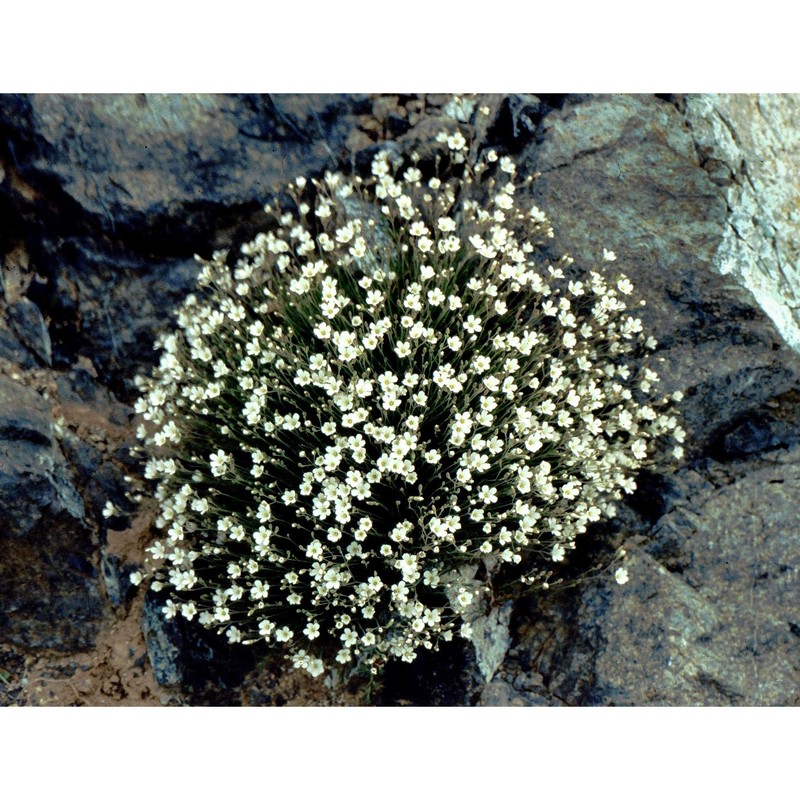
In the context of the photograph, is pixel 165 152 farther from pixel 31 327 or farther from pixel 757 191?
pixel 757 191

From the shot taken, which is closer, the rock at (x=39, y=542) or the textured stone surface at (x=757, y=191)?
the rock at (x=39, y=542)

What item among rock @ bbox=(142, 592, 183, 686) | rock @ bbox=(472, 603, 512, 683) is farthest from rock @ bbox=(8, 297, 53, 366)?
rock @ bbox=(472, 603, 512, 683)

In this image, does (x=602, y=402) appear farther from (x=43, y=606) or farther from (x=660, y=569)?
(x=43, y=606)

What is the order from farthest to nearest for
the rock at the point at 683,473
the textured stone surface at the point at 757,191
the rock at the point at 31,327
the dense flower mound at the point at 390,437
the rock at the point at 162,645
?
1. the rock at the point at 31,327
2. the textured stone surface at the point at 757,191
3. the rock at the point at 162,645
4. the rock at the point at 683,473
5. the dense flower mound at the point at 390,437

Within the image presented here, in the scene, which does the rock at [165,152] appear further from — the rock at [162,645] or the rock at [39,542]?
the rock at [162,645]

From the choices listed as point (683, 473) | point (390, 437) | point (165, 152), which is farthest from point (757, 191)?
point (165, 152)

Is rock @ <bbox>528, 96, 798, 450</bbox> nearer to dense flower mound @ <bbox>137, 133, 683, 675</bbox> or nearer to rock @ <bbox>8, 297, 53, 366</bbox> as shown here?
dense flower mound @ <bbox>137, 133, 683, 675</bbox>

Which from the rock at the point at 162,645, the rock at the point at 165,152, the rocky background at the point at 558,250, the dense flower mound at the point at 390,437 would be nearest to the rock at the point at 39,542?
the rocky background at the point at 558,250
